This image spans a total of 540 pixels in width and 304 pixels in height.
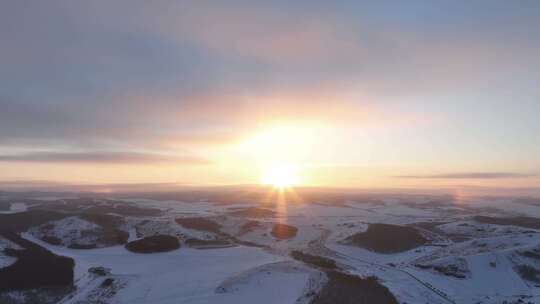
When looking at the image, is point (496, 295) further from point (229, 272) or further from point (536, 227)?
point (536, 227)

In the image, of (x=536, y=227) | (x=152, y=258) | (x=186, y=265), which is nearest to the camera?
(x=186, y=265)

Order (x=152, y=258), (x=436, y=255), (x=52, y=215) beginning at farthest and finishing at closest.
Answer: (x=52, y=215)
(x=436, y=255)
(x=152, y=258)

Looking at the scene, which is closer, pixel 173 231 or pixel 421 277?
pixel 421 277

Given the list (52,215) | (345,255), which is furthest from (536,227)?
(52,215)

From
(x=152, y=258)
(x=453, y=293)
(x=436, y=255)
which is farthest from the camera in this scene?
(x=436, y=255)

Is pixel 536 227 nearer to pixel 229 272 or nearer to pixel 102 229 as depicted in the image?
pixel 229 272

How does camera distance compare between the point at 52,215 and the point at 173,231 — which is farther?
the point at 52,215

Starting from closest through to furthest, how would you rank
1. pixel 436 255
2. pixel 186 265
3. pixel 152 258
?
pixel 186 265
pixel 152 258
pixel 436 255

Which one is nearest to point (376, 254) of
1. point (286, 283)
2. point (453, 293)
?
point (453, 293)
